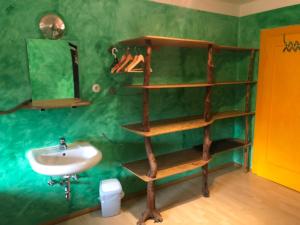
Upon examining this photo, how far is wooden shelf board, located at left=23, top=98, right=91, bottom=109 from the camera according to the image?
1940 mm

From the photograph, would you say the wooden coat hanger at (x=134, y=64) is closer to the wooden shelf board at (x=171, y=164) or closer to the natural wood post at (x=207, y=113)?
the natural wood post at (x=207, y=113)

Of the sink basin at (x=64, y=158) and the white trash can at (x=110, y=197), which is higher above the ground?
the sink basin at (x=64, y=158)

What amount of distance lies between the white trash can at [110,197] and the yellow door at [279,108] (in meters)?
2.09

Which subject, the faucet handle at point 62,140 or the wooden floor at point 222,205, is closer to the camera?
the faucet handle at point 62,140

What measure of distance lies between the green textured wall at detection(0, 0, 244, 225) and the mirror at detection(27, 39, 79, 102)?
62mm

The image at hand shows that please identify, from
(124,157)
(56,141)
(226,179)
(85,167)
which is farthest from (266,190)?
(56,141)

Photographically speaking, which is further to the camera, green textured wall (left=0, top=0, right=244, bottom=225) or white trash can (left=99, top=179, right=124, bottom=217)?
white trash can (left=99, top=179, right=124, bottom=217)

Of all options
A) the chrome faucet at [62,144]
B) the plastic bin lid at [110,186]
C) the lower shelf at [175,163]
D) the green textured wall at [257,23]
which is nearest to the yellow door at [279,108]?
the green textured wall at [257,23]

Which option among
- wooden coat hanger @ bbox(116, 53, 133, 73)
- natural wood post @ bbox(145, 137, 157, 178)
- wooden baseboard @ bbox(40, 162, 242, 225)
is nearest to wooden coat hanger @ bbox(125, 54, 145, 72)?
wooden coat hanger @ bbox(116, 53, 133, 73)

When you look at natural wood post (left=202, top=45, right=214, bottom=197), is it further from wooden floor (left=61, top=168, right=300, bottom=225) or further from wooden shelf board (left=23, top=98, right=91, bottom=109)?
wooden shelf board (left=23, top=98, right=91, bottom=109)

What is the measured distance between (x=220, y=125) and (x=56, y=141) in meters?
2.28

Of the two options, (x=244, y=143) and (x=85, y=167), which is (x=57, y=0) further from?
(x=244, y=143)

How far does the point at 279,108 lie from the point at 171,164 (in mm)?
1600

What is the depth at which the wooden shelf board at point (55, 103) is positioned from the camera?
194 centimetres
